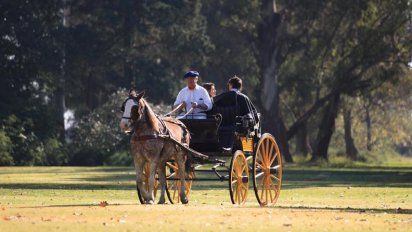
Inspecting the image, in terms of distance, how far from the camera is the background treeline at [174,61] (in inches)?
2447

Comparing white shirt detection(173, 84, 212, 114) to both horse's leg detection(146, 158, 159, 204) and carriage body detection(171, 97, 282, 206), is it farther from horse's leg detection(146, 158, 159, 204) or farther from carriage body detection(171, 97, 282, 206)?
horse's leg detection(146, 158, 159, 204)

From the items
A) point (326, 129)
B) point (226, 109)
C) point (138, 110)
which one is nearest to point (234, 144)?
point (226, 109)

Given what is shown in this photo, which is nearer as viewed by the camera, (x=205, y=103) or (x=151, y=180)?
(x=151, y=180)

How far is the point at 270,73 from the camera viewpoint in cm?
6512

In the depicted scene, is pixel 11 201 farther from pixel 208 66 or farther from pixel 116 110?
pixel 208 66

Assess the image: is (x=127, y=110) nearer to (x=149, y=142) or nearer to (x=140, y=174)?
(x=149, y=142)

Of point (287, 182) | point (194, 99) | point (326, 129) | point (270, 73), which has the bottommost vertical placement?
point (287, 182)

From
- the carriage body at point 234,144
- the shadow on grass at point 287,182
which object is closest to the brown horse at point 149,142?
the carriage body at point 234,144

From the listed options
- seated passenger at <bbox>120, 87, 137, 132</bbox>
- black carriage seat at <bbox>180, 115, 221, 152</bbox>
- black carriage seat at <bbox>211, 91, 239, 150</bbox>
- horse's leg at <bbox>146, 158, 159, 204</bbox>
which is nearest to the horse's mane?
seated passenger at <bbox>120, 87, 137, 132</bbox>

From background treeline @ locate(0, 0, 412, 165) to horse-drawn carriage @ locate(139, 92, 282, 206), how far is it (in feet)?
124

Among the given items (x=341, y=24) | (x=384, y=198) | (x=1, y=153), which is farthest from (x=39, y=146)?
(x=384, y=198)

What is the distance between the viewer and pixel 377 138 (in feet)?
352

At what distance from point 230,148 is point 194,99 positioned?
1101 millimetres

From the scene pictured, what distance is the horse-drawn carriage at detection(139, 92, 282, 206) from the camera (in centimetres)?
2128
